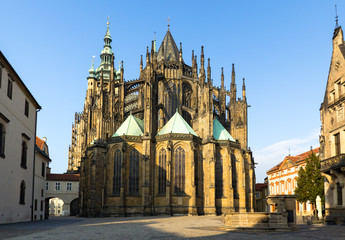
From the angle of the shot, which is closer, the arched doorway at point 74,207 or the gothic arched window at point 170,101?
the gothic arched window at point 170,101

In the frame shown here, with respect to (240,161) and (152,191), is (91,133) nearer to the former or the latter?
(152,191)

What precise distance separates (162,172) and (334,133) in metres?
24.6

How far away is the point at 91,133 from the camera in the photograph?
185ft

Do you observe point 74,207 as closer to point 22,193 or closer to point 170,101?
point 170,101

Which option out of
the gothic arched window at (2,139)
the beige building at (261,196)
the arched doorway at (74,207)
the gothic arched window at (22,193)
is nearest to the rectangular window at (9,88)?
the gothic arched window at (2,139)

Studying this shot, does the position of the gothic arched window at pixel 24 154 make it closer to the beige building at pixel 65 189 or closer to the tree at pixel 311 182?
the tree at pixel 311 182

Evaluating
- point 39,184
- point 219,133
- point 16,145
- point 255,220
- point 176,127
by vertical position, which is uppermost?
point 176,127

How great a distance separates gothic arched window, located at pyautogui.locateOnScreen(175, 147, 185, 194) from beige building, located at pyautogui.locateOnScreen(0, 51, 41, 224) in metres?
18.9

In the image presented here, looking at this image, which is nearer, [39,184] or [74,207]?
[39,184]

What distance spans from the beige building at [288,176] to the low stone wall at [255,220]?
4556 cm

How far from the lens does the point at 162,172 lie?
4888cm

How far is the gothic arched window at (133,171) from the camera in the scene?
1928 inches

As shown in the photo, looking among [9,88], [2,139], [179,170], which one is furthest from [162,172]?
[2,139]

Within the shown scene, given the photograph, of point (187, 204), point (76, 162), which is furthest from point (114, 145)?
point (76, 162)
